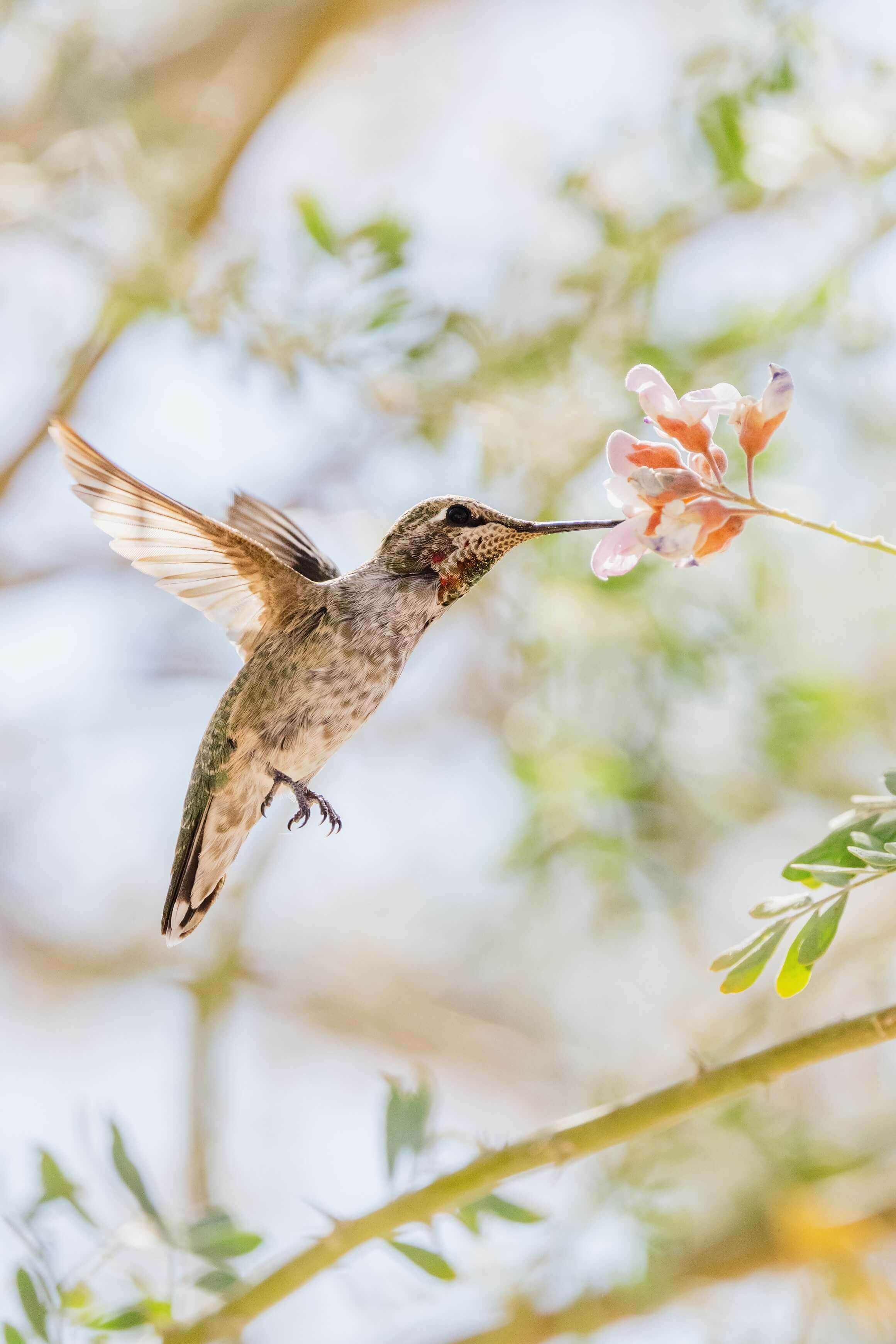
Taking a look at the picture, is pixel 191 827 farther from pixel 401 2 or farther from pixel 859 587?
pixel 401 2

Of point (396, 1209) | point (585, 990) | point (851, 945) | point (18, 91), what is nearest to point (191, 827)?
point (396, 1209)

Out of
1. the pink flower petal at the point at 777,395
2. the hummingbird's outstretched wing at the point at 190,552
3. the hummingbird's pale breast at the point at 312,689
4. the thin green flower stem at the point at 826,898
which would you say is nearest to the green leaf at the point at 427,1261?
the hummingbird's pale breast at the point at 312,689

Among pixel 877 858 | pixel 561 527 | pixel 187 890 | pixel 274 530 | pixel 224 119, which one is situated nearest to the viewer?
pixel 877 858

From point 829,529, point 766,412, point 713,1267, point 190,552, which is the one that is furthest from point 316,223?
point 713,1267

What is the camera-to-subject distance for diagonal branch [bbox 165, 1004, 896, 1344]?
1.52m

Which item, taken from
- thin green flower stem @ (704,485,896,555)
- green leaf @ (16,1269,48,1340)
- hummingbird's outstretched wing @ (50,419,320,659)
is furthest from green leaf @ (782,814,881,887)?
green leaf @ (16,1269,48,1340)

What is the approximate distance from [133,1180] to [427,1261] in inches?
21.7

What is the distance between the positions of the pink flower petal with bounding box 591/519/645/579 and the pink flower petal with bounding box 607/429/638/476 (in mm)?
79

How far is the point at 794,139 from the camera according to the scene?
3.20 meters

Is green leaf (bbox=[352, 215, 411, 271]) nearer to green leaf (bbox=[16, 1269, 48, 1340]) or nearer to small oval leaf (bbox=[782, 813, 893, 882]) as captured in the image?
small oval leaf (bbox=[782, 813, 893, 882])

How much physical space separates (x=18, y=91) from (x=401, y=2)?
69.4 inches

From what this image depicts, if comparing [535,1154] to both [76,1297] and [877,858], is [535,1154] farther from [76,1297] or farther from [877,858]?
[76,1297]

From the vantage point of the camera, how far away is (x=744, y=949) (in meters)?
1.45

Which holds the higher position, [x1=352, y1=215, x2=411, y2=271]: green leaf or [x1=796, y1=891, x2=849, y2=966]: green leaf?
[x1=352, y1=215, x2=411, y2=271]: green leaf
